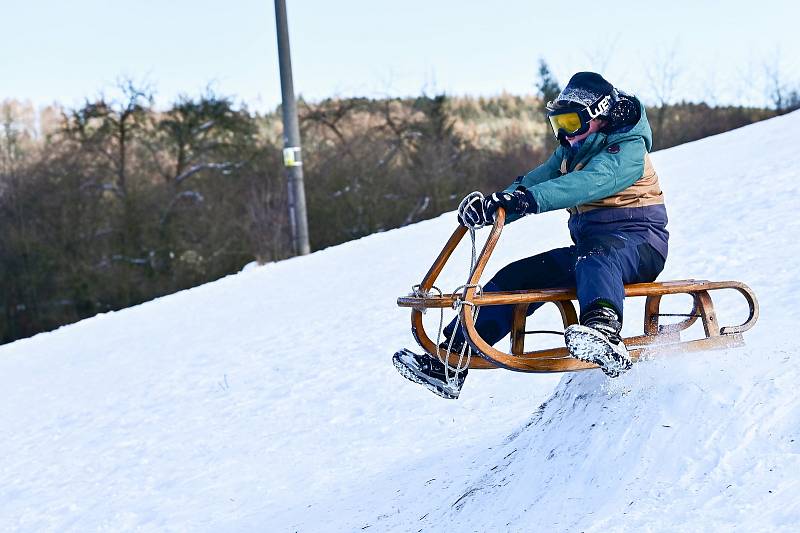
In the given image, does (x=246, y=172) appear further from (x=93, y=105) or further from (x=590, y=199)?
(x=590, y=199)

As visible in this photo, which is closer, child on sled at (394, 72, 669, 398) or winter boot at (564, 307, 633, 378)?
winter boot at (564, 307, 633, 378)

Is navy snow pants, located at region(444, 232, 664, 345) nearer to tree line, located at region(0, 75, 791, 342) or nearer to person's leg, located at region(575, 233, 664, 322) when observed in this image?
person's leg, located at region(575, 233, 664, 322)

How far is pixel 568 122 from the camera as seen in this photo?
4262 millimetres

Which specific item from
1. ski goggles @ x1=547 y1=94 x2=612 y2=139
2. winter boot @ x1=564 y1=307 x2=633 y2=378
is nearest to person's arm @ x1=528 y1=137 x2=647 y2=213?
ski goggles @ x1=547 y1=94 x2=612 y2=139

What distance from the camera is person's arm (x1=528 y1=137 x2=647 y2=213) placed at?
3.93m

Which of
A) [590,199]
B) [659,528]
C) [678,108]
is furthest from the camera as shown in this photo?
[678,108]

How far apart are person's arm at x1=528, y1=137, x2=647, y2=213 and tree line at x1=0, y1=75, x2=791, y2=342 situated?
18594 millimetres

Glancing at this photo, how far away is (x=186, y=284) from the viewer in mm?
25547

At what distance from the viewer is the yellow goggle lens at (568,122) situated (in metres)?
4.23

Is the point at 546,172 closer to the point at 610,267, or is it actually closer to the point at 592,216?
the point at 592,216

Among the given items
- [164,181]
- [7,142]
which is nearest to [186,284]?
[164,181]

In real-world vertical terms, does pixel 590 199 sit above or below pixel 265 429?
above

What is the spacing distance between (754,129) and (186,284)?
53.3 ft

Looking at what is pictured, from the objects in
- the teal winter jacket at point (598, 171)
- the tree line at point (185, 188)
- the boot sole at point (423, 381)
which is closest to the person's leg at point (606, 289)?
the teal winter jacket at point (598, 171)
